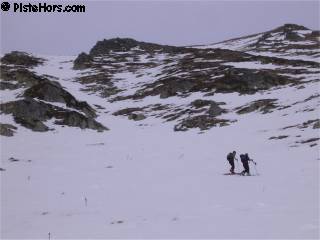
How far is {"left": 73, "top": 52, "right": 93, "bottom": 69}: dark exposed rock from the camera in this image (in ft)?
343

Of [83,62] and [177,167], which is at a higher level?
[83,62]

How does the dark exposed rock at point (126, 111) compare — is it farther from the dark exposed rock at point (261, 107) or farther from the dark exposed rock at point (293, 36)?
the dark exposed rock at point (293, 36)

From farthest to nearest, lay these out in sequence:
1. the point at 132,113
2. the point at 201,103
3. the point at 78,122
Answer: the point at 132,113 → the point at 201,103 → the point at 78,122

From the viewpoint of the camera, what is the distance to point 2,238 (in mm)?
11406

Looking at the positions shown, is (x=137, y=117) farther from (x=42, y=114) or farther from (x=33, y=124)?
(x=33, y=124)

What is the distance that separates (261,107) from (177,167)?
27.3 metres

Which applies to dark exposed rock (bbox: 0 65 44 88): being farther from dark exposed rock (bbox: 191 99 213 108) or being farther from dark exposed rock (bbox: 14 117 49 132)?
dark exposed rock (bbox: 191 99 213 108)

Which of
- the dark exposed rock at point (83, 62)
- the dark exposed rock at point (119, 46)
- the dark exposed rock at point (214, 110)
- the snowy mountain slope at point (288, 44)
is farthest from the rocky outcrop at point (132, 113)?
the dark exposed rock at point (119, 46)

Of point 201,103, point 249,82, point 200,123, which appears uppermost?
point 249,82

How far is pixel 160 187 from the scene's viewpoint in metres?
16.7

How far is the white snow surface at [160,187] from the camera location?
1138 centimetres

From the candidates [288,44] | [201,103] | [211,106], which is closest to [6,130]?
[211,106]

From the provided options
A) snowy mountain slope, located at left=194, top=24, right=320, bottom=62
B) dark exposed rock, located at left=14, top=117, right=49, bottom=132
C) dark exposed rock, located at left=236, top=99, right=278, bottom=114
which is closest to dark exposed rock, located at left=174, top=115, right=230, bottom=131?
dark exposed rock, located at left=236, top=99, right=278, bottom=114

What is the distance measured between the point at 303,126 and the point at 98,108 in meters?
34.5
